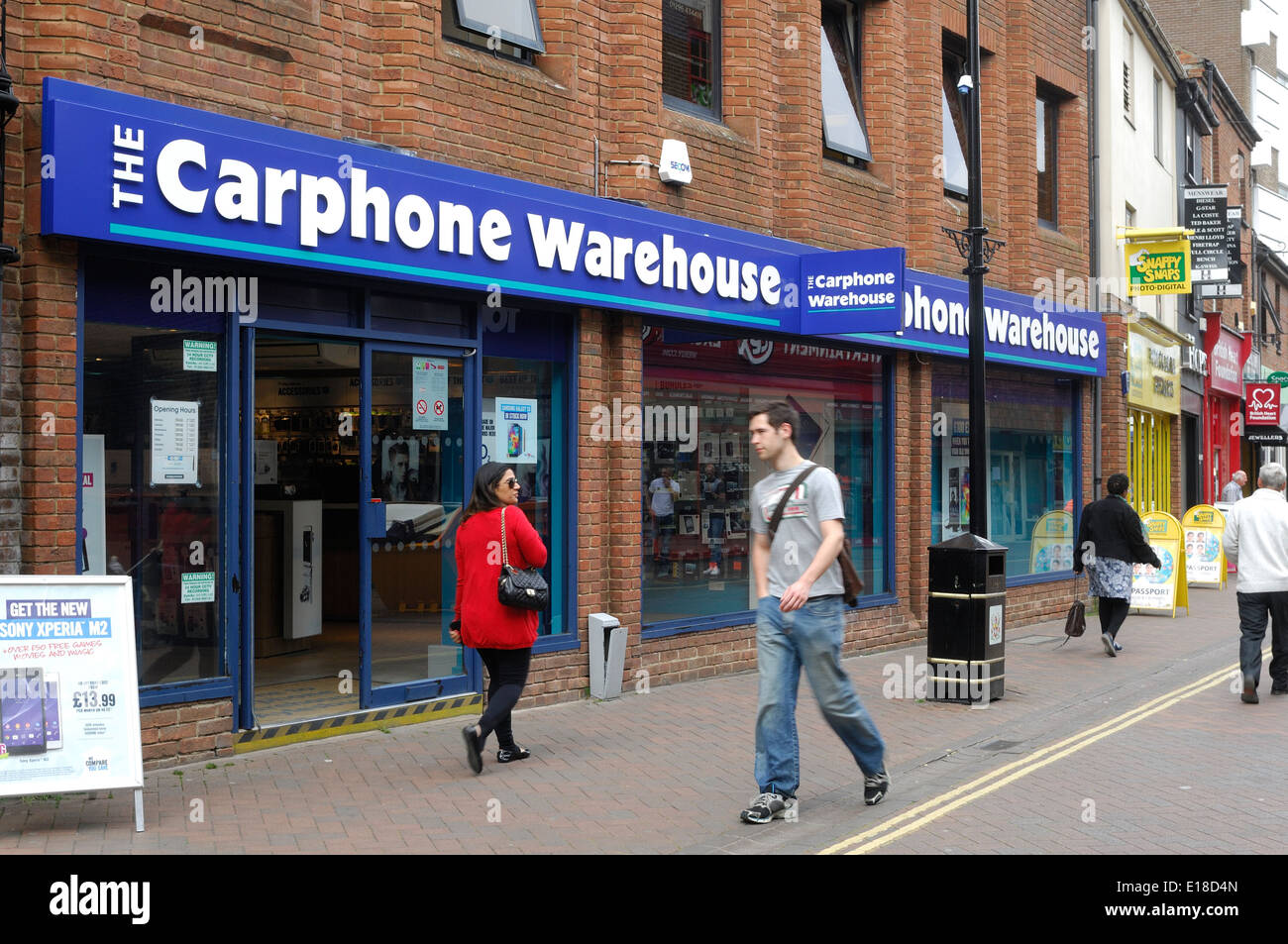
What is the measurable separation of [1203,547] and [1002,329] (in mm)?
7337

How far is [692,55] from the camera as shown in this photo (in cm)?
1212

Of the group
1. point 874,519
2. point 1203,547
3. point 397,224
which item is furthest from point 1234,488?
point 397,224

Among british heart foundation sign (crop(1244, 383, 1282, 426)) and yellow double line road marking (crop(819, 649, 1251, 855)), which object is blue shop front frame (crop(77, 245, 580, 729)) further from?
british heart foundation sign (crop(1244, 383, 1282, 426))

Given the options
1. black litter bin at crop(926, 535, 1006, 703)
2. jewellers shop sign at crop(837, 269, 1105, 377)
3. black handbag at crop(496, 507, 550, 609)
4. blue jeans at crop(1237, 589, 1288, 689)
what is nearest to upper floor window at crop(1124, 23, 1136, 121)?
jewellers shop sign at crop(837, 269, 1105, 377)

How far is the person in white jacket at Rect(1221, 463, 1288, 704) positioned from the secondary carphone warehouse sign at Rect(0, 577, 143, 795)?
8032mm

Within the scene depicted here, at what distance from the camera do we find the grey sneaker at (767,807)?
6.48m

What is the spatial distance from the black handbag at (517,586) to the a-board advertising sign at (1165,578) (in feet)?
39.2

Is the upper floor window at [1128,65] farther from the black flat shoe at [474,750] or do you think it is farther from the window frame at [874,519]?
the black flat shoe at [474,750]

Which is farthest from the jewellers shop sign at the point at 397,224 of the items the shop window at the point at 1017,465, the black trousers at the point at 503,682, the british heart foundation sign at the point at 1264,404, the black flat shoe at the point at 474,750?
the british heart foundation sign at the point at 1264,404

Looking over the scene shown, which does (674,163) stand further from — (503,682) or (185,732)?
(185,732)

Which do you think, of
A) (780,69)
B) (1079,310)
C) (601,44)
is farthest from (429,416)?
(1079,310)

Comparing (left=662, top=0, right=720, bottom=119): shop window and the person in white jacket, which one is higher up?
(left=662, top=0, right=720, bottom=119): shop window

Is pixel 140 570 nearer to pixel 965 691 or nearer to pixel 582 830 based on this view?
pixel 582 830

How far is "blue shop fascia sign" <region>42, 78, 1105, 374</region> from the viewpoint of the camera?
7078 mm
